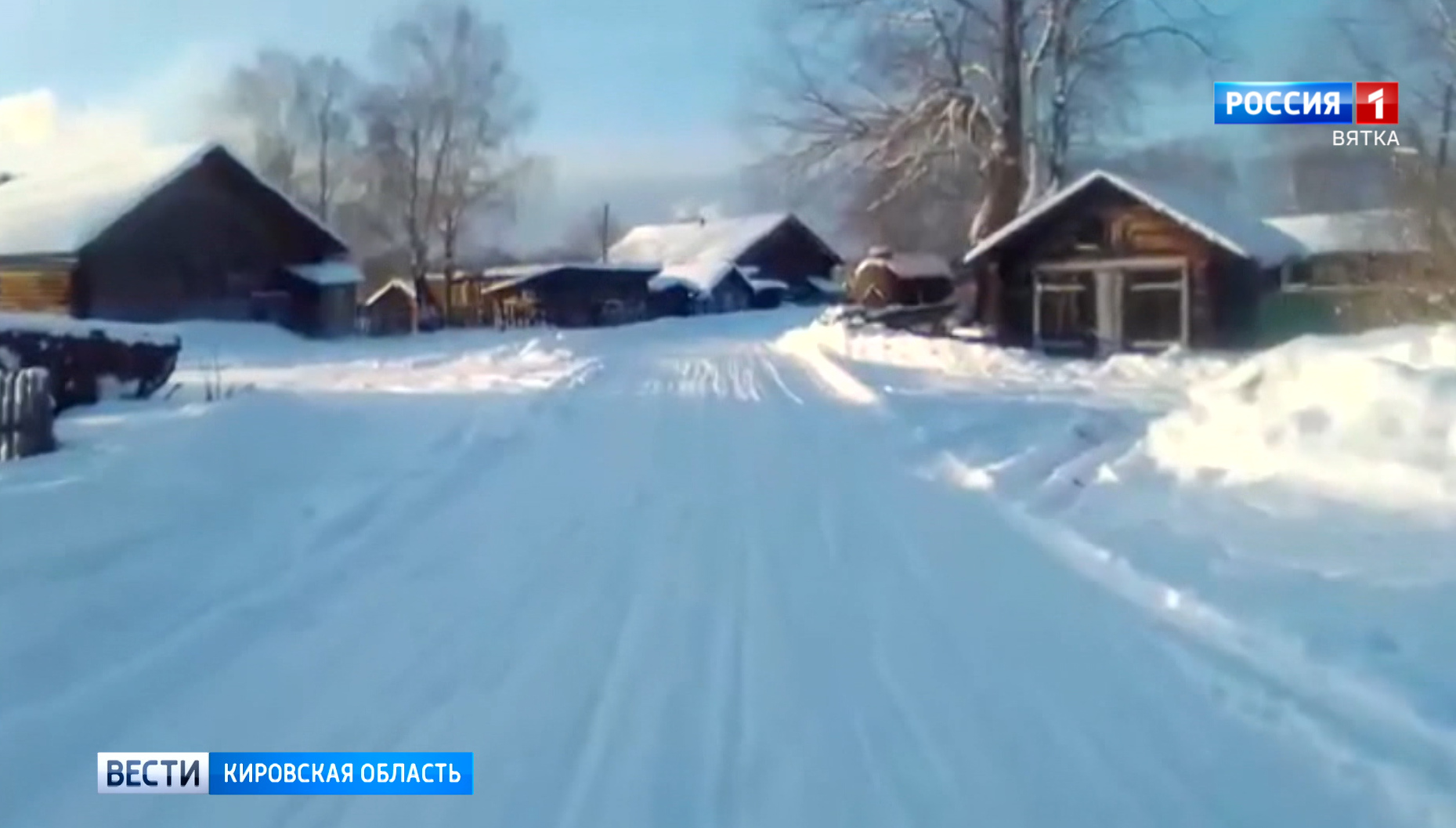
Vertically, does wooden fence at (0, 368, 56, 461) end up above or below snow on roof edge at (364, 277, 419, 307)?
below

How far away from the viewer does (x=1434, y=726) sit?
18.0 ft

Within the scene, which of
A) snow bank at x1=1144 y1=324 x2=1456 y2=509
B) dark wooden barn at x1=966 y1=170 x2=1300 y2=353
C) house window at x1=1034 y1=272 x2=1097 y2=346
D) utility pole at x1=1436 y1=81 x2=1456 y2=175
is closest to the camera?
snow bank at x1=1144 y1=324 x2=1456 y2=509

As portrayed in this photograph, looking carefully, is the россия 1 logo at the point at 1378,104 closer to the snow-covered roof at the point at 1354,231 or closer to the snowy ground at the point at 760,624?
the snow-covered roof at the point at 1354,231

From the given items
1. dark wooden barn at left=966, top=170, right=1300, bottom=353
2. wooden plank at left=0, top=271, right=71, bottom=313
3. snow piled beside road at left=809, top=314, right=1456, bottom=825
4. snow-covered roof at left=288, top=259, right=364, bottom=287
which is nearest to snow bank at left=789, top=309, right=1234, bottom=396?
dark wooden barn at left=966, top=170, right=1300, bottom=353

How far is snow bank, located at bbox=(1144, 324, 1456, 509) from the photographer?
412 inches

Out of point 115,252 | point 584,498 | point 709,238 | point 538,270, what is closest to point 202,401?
point 584,498

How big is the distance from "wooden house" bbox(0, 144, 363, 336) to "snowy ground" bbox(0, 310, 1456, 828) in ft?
104

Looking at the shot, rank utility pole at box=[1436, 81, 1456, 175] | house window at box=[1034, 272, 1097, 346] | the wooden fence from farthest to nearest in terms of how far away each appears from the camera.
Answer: house window at box=[1034, 272, 1097, 346] < utility pole at box=[1436, 81, 1456, 175] < the wooden fence

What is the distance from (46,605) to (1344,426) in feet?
32.9

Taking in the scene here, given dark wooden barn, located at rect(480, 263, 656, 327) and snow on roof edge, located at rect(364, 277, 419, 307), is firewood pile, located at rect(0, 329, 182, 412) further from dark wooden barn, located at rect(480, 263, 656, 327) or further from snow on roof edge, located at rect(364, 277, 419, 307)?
snow on roof edge, located at rect(364, 277, 419, 307)

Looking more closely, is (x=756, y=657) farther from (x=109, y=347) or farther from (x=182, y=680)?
(x=109, y=347)

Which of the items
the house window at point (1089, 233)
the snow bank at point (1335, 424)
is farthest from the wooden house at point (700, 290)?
the snow bank at point (1335, 424)

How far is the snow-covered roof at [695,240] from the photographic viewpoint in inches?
3501
